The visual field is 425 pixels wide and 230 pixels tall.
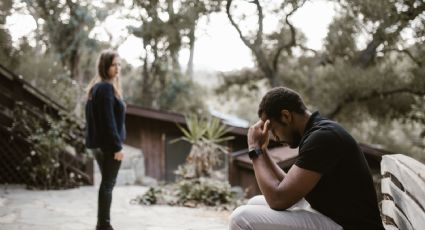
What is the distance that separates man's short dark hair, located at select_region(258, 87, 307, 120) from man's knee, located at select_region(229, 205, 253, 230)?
0.60 m

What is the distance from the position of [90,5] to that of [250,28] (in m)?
8.63

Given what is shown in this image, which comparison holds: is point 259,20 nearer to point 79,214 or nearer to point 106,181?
point 79,214

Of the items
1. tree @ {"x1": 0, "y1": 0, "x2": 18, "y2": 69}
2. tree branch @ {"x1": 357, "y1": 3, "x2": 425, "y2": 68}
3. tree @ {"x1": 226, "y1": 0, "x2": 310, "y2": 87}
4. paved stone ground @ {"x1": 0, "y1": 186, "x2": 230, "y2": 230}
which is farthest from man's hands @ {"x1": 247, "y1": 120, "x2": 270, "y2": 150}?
tree @ {"x1": 226, "y1": 0, "x2": 310, "y2": 87}

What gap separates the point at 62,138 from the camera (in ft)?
25.6

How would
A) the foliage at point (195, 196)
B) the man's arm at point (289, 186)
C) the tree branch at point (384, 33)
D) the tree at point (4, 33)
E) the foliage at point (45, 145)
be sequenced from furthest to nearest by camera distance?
the foliage at point (45, 145) → the foliage at point (195, 196) → the tree at point (4, 33) → the tree branch at point (384, 33) → the man's arm at point (289, 186)

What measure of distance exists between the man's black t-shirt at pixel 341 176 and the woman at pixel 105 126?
7.39ft

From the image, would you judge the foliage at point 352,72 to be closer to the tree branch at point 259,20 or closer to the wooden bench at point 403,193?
the tree branch at point 259,20

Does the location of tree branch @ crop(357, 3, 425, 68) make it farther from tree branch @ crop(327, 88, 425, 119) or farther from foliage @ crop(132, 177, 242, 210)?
foliage @ crop(132, 177, 242, 210)

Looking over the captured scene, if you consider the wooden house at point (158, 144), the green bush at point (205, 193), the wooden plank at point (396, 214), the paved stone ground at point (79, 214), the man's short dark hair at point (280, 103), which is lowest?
the wooden house at point (158, 144)

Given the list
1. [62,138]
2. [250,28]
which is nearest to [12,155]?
[62,138]

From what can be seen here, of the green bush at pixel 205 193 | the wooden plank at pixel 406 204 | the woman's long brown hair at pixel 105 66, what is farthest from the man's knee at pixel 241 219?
the green bush at pixel 205 193

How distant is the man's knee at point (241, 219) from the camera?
2492 millimetres

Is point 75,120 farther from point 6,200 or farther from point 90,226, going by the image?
point 90,226

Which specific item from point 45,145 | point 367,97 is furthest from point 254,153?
point 367,97
